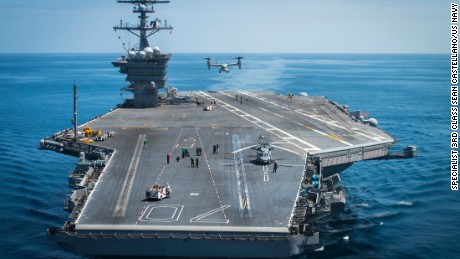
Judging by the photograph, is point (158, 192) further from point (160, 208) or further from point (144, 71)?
point (144, 71)

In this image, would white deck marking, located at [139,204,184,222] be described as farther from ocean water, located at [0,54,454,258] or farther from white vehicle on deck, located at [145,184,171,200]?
ocean water, located at [0,54,454,258]

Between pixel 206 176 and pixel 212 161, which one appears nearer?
pixel 206 176

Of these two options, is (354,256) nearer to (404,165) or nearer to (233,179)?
(233,179)

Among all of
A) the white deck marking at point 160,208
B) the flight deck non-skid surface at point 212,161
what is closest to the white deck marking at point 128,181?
the flight deck non-skid surface at point 212,161

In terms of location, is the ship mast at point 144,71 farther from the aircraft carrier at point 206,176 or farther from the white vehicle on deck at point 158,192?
the white vehicle on deck at point 158,192

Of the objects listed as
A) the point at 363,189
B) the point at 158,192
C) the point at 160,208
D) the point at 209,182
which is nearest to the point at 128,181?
the point at 158,192

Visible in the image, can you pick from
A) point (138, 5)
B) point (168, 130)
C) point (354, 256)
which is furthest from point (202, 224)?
point (138, 5)

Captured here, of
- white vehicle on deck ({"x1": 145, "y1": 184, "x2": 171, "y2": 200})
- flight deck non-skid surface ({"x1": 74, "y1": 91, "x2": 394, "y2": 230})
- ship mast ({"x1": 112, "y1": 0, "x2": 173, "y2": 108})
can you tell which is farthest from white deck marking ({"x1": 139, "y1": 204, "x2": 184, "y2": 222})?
ship mast ({"x1": 112, "y1": 0, "x2": 173, "y2": 108})
